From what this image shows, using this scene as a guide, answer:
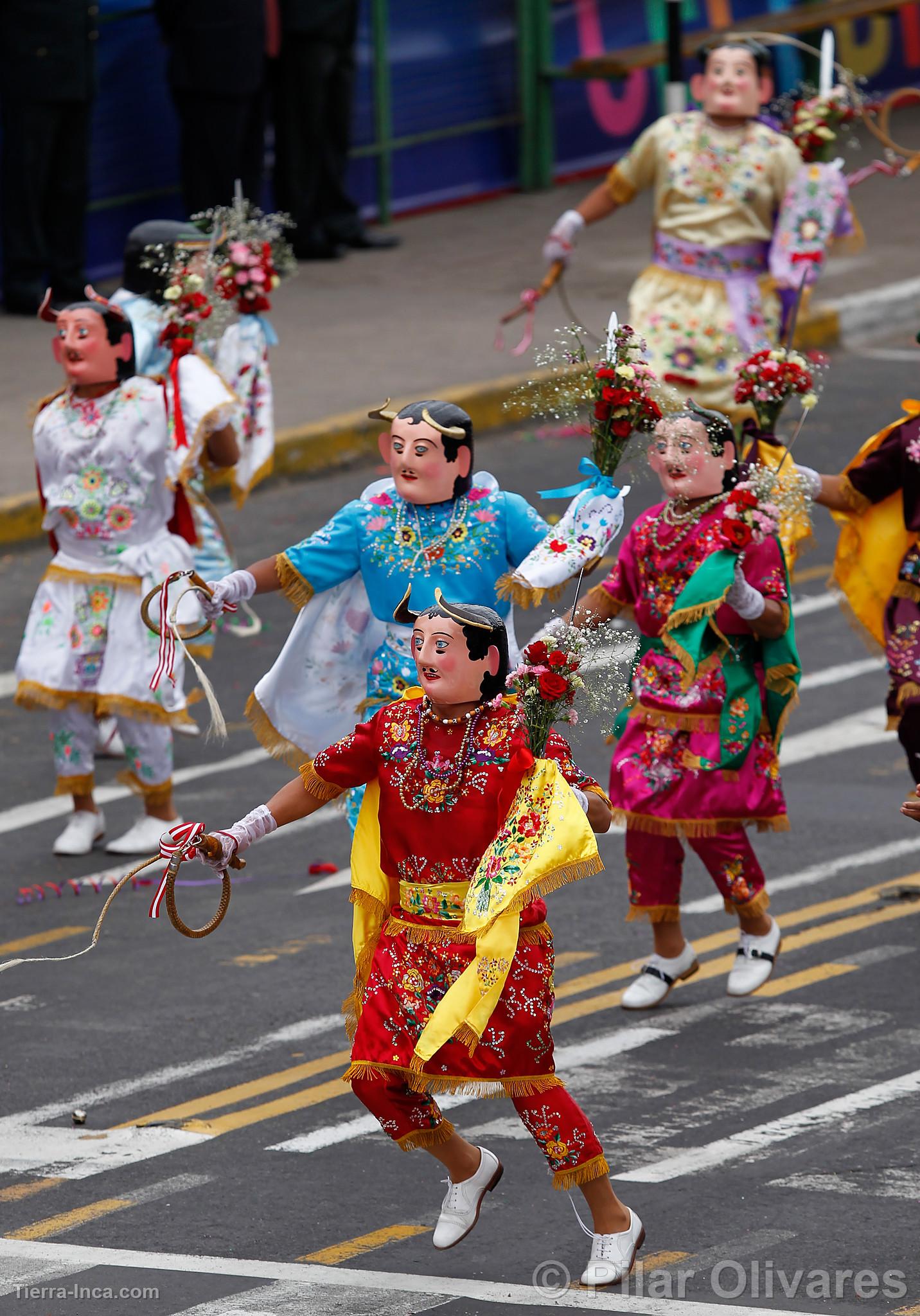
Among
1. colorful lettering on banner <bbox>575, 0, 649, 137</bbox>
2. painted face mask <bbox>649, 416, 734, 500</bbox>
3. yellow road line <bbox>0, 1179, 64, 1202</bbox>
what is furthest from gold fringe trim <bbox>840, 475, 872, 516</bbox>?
colorful lettering on banner <bbox>575, 0, 649, 137</bbox>

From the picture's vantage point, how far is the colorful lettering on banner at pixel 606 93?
828 inches

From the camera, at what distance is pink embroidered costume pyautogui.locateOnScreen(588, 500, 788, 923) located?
313 inches

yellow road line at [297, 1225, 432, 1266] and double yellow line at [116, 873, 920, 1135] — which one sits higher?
yellow road line at [297, 1225, 432, 1266]

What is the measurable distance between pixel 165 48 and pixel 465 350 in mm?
3402

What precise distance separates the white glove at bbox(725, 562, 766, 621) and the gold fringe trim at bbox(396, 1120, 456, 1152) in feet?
6.69

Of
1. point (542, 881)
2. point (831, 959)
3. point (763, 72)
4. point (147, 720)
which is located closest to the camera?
point (542, 881)

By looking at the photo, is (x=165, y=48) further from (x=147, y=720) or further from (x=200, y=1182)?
(x=200, y=1182)

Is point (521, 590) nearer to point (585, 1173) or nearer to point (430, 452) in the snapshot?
point (430, 452)

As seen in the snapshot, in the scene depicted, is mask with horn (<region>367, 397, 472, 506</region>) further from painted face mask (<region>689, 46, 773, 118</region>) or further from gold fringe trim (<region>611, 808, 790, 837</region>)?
painted face mask (<region>689, 46, 773, 118</region>)

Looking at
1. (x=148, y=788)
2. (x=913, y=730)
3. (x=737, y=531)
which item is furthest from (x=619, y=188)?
Result: (x=737, y=531)

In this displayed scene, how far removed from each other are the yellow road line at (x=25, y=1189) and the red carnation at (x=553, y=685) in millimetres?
1837

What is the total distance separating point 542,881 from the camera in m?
6.18

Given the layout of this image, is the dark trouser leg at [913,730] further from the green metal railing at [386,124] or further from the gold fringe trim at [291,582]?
the green metal railing at [386,124]

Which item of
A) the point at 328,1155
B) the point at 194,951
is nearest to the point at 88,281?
the point at 194,951
